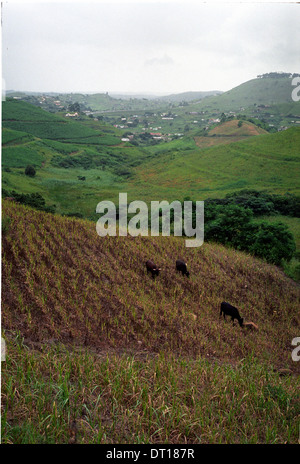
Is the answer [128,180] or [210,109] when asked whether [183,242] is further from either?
[210,109]

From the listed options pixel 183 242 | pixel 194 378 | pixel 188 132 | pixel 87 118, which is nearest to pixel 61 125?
pixel 87 118

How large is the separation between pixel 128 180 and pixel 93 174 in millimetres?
2313

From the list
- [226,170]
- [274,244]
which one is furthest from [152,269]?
[226,170]

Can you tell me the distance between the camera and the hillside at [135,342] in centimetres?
180

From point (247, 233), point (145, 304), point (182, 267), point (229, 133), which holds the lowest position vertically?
point (145, 304)

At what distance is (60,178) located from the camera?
15406 millimetres

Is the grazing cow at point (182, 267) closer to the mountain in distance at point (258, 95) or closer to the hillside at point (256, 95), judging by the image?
the mountain in distance at point (258, 95)

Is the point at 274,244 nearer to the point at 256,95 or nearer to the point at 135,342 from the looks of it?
the point at 135,342

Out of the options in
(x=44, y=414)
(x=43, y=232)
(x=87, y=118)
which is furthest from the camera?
(x=87, y=118)

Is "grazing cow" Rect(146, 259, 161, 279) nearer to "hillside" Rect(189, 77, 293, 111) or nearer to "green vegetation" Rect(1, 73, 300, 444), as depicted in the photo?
"green vegetation" Rect(1, 73, 300, 444)

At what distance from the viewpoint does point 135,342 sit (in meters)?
4.11

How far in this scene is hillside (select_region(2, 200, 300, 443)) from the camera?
1796 mm

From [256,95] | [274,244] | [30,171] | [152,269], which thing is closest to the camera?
[152,269]

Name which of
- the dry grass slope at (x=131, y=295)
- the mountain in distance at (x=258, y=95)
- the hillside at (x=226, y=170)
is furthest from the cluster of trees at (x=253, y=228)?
the mountain in distance at (x=258, y=95)
